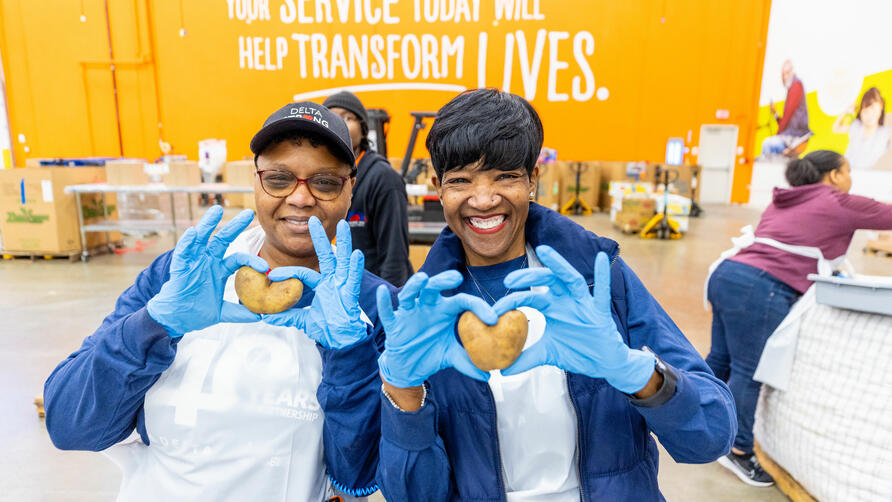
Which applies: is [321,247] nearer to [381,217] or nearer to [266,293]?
[266,293]

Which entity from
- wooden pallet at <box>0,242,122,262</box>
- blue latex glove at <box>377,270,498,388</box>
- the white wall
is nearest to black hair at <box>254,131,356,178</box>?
blue latex glove at <box>377,270,498,388</box>

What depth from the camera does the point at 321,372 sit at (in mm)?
1044

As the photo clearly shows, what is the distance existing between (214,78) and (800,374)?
37.5 ft

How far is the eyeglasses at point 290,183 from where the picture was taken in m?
1.04

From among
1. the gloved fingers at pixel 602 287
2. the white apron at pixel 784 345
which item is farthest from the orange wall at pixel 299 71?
the gloved fingers at pixel 602 287

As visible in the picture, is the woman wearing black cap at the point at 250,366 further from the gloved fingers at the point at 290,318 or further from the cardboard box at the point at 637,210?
the cardboard box at the point at 637,210

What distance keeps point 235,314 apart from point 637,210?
782cm

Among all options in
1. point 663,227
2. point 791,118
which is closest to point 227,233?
point 663,227

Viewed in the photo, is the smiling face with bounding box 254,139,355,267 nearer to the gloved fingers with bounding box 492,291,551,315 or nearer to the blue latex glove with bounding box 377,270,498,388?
the blue latex glove with bounding box 377,270,498,388

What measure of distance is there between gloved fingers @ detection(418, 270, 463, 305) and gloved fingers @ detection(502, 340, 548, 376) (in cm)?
17

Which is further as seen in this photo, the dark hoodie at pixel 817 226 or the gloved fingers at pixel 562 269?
the dark hoodie at pixel 817 226

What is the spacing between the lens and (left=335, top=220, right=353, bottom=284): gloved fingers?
0.95 meters

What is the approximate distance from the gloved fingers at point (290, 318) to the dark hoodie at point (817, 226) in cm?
221

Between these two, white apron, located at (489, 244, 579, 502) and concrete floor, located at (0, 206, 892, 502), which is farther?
concrete floor, located at (0, 206, 892, 502)
